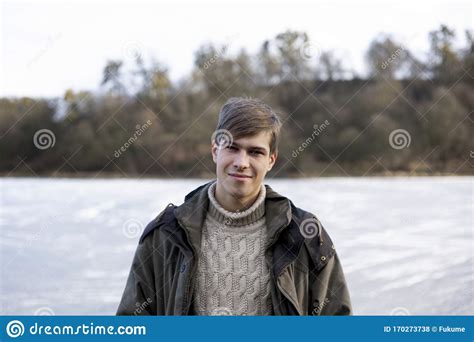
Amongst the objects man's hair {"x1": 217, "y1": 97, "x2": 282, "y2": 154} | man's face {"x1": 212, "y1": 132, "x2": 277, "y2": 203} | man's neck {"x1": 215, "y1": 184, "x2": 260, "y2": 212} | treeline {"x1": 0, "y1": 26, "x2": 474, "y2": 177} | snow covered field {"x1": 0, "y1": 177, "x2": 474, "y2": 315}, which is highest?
→ treeline {"x1": 0, "y1": 26, "x2": 474, "y2": 177}

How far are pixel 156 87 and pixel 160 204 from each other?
12.5 metres

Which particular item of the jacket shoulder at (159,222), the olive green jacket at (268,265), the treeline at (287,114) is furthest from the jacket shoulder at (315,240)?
the treeline at (287,114)

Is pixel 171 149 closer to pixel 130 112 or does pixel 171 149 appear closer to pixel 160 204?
pixel 130 112

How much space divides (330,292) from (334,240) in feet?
18.6

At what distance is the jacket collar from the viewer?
1.88 meters

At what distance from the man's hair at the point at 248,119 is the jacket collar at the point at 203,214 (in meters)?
0.17

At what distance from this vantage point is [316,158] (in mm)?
22859

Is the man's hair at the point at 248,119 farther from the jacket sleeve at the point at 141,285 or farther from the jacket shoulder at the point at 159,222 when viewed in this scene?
the jacket sleeve at the point at 141,285

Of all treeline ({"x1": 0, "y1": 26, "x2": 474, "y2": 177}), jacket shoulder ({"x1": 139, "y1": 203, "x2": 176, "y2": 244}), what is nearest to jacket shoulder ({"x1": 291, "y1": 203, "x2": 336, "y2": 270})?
jacket shoulder ({"x1": 139, "y1": 203, "x2": 176, "y2": 244})

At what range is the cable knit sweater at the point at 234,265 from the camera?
188cm

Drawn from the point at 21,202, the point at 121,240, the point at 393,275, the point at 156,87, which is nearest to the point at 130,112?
the point at 156,87

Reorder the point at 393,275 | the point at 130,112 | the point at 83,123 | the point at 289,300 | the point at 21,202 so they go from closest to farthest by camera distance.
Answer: the point at 289,300 < the point at 393,275 < the point at 21,202 < the point at 83,123 < the point at 130,112

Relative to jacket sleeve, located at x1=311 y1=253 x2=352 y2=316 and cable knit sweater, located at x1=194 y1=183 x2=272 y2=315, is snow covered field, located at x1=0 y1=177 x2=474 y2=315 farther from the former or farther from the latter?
jacket sleeve, located at x1=311 y1=253 x2=352 y2=316

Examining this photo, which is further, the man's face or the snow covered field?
the snow covered field
